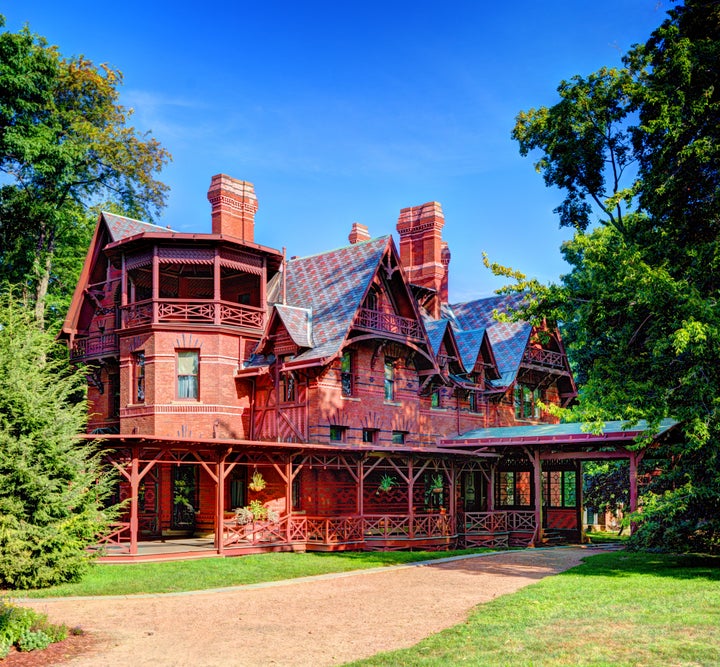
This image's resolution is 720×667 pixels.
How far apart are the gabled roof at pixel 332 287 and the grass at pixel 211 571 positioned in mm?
6970

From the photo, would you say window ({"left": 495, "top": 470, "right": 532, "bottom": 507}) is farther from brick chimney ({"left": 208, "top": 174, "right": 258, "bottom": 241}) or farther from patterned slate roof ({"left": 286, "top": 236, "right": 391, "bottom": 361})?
brick chimney ({"left": 208, "top": 174, "right": 258, "bottom": 241})

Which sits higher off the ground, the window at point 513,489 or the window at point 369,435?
the window at point 369,435

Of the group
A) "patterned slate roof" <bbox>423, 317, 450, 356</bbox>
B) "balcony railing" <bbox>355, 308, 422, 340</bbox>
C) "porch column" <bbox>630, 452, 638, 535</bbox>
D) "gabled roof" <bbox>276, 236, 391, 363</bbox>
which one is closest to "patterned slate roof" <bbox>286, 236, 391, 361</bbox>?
"gabled roof" <bbox>276, 236, 391, 363</bbox>

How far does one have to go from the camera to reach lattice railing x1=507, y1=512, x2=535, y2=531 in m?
32.4

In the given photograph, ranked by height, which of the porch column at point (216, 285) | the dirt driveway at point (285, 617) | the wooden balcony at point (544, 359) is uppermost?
the porch column at point (216, 285)

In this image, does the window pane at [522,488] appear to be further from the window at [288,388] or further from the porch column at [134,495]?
the porch column at [134,495]

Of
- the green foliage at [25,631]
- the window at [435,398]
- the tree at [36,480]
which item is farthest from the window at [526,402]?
the green foliage at [25,631]

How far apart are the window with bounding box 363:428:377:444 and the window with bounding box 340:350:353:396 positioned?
1671mm

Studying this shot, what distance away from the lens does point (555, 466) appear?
35.2 meters

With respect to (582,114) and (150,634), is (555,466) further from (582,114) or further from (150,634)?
(150,634)

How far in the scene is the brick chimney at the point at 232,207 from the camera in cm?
3306

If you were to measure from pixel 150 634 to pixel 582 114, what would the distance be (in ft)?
72.0

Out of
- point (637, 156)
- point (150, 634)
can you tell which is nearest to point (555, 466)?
point (637, 156)

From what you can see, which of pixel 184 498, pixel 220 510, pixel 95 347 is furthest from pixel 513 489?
pixel 95 347
